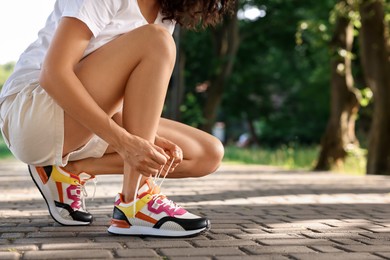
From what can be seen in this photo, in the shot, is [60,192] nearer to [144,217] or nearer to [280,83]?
[144,217]

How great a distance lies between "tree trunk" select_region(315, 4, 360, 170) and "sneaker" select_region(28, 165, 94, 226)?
10.3m

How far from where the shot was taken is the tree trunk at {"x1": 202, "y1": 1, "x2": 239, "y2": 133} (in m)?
23.7

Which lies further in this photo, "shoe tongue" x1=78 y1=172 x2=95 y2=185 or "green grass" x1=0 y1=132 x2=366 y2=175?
"green grass" x1=0 y1=132 x2=366 y2=175

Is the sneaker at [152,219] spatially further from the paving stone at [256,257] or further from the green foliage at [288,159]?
the green foliage at [288,159]

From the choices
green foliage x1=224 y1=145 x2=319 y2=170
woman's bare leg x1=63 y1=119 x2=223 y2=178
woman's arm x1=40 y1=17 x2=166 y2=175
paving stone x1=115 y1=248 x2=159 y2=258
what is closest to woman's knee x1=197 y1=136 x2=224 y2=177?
woman's bare leg x1=63 y1=119 x2=223 y2=178

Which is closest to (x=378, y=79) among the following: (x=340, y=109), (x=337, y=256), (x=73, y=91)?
(x=340, y=109)

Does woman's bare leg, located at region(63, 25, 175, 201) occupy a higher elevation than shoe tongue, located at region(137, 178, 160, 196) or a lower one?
higher

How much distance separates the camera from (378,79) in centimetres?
1226

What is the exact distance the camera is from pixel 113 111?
3.59 metres

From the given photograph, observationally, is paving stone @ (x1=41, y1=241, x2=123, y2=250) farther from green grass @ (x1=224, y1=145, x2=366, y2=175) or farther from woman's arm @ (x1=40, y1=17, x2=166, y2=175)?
green grass @ (x1=224, y1=145, x2=366, y2=175)

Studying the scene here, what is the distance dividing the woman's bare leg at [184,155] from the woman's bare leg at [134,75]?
508 mm

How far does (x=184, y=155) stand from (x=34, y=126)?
2.86 ft

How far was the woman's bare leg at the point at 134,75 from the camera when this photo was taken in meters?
3.41

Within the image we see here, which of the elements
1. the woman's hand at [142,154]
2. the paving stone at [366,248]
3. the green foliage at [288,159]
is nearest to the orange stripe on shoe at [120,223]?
the woman's hand at [142,154]
